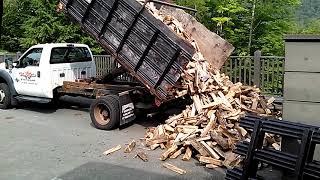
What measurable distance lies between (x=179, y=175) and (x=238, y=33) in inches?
712

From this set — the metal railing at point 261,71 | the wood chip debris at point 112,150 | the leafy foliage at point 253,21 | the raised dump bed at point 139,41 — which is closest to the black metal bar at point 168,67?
the raised dump bed at point 139,41

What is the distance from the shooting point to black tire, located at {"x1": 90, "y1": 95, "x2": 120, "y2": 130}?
9.71 metres

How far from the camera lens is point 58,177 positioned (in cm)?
671

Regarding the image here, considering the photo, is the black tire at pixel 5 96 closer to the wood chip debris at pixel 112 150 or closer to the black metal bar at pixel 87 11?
the black metal bar at pixel 87 11

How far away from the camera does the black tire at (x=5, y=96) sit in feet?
41.4

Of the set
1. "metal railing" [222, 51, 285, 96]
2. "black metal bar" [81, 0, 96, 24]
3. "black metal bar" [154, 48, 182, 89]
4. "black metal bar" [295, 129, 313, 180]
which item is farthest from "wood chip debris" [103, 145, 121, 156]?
"metal railing" [222, 51, 285, 96]

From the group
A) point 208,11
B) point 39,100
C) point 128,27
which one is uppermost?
point 208,11

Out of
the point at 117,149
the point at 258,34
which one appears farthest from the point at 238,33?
the point at 117,149

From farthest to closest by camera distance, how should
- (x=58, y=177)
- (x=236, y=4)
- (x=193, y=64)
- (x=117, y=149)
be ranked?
(x=236, y=4)
(x=193, y=64)
(x=117, y=149)
(x=58, y=177)

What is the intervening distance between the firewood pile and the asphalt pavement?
1.02 ft

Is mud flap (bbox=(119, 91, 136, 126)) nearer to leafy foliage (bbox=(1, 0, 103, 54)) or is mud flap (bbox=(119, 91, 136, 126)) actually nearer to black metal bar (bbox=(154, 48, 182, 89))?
black metal bar (bbox=(154, 48, 182, 89))

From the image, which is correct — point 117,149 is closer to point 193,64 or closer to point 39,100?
point 193,64

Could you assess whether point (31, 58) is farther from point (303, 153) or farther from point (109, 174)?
point (303, 153)

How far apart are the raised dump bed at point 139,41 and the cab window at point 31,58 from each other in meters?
2.37
